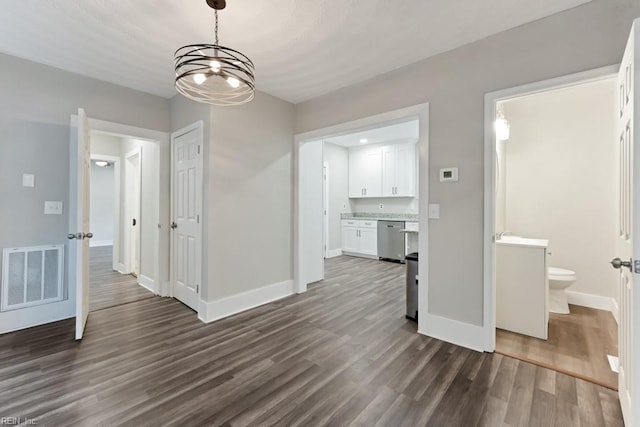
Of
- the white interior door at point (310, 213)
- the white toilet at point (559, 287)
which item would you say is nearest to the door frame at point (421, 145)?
the white interior door at point (310, 213)

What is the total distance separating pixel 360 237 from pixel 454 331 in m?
4.07

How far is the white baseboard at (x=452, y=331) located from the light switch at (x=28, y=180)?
13.4 ft

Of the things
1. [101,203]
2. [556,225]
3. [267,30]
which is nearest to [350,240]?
[556,225]

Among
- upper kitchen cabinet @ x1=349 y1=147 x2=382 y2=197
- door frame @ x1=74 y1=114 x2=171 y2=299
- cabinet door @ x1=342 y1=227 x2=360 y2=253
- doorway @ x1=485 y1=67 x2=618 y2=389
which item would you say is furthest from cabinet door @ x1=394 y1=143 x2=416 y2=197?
door frame @ x1=74 y1=114 x2=171 y2=299

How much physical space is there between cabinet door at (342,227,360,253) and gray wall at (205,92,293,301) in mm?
2988

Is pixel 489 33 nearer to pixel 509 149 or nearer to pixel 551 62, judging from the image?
pixel 551 62

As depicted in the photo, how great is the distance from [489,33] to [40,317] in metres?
4.94

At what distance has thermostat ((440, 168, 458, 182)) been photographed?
8.10 feet

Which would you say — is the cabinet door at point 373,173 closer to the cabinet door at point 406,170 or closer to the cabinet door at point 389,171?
the cabinet door at point 389,171

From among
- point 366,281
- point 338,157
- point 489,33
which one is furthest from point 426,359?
point 338,157

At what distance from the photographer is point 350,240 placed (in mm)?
6719

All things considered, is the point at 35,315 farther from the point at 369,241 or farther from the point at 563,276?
the point at 563,276

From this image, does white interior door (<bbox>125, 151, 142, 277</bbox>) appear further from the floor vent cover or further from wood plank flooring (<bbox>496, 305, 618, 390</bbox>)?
wood plank flooring (<bbox>496, 305, 618, 390</bbox>)

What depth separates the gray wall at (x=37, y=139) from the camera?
2.67 meters
